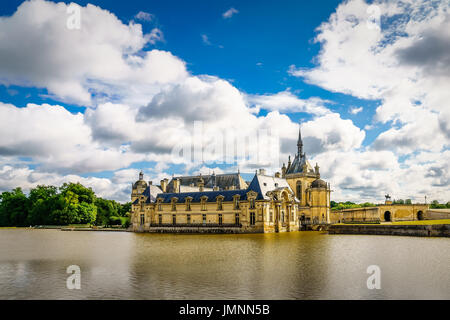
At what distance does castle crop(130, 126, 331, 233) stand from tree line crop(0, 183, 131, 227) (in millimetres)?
18024

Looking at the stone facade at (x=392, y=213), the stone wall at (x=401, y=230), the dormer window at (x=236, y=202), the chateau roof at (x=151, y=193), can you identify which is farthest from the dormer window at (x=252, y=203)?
the stone facade at (x=392, y=213)

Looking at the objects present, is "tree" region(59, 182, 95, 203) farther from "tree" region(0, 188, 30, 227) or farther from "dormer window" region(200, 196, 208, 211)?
"dormer window" region(200, 196, 208, 211)

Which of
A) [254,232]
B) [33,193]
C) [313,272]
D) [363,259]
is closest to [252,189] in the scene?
[254,232]

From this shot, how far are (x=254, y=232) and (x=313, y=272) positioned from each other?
36205 millimetres

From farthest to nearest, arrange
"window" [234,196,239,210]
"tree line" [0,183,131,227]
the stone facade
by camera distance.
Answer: "tree line" [0,183,131,227] < the stone facade < "window" [234,196,239,210]

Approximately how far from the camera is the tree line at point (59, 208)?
87.4 meters

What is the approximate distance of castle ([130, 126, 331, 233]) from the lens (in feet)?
186

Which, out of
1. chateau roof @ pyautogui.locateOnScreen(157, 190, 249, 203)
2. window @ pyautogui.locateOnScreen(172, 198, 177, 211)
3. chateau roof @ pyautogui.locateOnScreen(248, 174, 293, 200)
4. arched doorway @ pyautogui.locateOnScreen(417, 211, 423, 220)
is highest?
chateau roof @ pyautogui.locateOnScreen(248, 174, 293, 200)

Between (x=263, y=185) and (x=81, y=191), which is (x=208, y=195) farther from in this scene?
(x=81, y=191)

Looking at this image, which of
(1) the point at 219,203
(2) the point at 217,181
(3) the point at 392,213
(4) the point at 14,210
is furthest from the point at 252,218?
(4) the point at 14,210

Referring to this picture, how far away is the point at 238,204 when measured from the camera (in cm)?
5834

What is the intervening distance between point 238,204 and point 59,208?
50407 mm

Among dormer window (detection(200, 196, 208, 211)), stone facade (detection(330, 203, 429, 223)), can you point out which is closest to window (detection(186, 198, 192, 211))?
dormer window (detection(200, 196, 208, 211))
